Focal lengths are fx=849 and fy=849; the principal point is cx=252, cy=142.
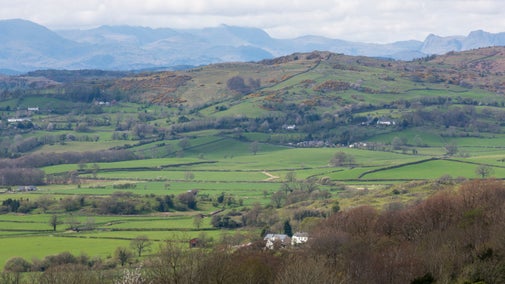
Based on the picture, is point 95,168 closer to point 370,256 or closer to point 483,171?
point 483,171

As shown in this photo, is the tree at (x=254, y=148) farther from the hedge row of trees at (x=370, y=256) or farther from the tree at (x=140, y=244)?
the hedge row of trees at (x=370, y=256)

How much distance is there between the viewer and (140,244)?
64.1m

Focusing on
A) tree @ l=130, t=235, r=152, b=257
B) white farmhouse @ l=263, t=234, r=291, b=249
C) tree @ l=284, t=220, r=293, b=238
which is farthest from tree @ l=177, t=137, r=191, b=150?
white farmhouse @ l=263, t=234, r=291, b=249

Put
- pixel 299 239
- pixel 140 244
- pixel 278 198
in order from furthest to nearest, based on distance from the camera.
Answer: pixel 278 198
pixel 140 244
pixel 299 239

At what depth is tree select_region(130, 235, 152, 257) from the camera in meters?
63.4

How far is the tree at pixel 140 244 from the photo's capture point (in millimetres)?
63425

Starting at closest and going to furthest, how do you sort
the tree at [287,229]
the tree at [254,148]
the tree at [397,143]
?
the tree at [287,229]
the tree at [397,143]
the tree at [254,148]

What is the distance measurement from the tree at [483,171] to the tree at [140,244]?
47248mm

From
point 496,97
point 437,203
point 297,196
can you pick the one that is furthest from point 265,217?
point 496,97

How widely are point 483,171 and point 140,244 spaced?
51.2 meters

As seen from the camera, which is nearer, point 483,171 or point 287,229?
point 287,229

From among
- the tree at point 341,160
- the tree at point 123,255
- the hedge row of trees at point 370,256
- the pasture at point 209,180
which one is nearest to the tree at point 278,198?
the pasture at point 209,180

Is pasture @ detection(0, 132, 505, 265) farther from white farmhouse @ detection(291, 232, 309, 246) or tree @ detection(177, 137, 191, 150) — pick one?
white farmhouse @ detection(291, 232, 309, 246)

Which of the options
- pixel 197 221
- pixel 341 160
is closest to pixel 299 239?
pixel 197 221
